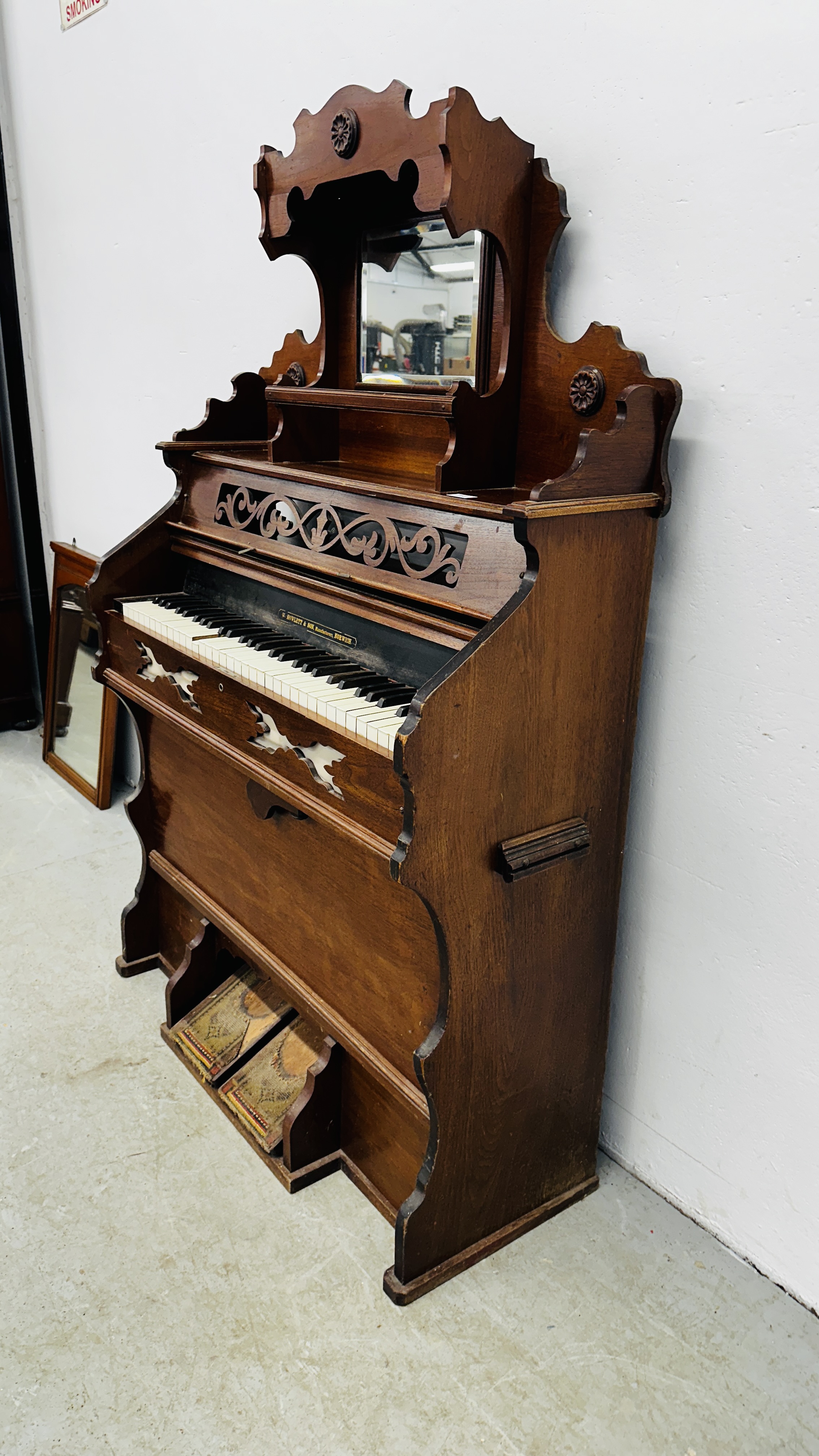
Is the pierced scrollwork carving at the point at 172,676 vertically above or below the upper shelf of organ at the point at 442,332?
below

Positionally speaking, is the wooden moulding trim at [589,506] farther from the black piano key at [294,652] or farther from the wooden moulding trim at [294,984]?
the wooden moulding trim at [294,984]

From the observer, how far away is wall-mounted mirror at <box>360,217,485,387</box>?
178 centimetres

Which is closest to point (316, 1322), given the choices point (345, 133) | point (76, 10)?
point (345, 133)

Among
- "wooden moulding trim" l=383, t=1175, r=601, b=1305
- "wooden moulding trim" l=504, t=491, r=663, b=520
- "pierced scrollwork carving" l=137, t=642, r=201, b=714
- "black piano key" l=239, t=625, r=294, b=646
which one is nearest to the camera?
"wooden moulding trim" l=504, t=491, r=663, b=520

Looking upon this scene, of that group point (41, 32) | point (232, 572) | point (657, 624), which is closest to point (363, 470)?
point (232, 572)

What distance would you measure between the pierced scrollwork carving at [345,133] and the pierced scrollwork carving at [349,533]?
0.60 metres

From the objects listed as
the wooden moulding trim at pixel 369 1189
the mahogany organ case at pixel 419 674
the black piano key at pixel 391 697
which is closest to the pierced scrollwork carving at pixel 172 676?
the mahogany organ case at pixel 419 674

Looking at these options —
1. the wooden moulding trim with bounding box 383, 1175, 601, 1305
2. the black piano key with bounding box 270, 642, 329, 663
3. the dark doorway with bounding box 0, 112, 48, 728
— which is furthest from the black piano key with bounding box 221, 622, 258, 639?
the dark doorway with bounding box 0, 112, 48, 728

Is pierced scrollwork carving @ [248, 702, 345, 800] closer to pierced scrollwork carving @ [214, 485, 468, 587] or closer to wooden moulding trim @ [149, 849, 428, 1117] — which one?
pierced scrollwork carving @ [214, 485, 468, 587]

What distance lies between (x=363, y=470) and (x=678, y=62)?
88cm

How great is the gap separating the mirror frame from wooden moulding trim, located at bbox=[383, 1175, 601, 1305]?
2259mm

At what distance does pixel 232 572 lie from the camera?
2.07 meters

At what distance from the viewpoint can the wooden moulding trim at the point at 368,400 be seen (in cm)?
165

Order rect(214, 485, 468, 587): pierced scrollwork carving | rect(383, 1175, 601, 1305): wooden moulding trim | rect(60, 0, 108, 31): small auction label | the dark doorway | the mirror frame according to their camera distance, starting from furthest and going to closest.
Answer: the dark doorway
the mirror frame
rect(60, 0, 108, 31): small auction label
rect(383, 1175, 601, 1305): wooden moulding trim
rect(214, 485, 468, 587): pierced scrollwork carving
